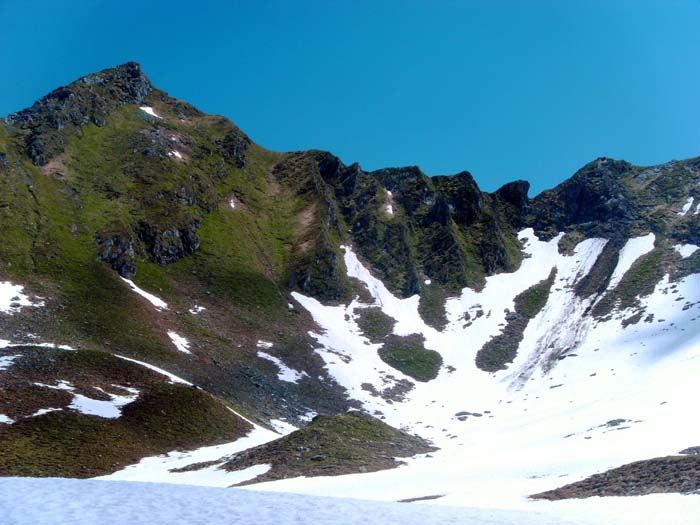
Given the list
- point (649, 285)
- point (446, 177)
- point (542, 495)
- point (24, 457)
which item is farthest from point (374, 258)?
point (542, 495)

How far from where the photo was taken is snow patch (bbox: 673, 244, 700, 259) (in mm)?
107750

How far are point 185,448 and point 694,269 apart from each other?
9460 cm

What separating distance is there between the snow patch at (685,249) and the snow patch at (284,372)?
3139 inches

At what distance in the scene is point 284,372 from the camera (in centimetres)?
7588

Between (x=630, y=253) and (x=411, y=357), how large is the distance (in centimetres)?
5805

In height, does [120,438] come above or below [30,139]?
below

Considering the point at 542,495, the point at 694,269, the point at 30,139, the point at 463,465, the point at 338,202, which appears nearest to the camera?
the point at 542,495

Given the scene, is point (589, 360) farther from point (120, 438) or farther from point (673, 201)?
point (673, 201)

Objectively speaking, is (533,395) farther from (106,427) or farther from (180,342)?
(106,427)

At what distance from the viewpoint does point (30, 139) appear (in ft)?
372

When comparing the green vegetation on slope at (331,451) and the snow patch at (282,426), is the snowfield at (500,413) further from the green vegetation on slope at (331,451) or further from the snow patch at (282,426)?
the green vegetation on slope at (331,451)

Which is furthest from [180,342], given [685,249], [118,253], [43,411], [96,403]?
[685,249]

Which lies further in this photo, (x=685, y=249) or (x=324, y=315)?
(x=685, y=249)

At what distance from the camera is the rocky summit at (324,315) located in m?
38.0
